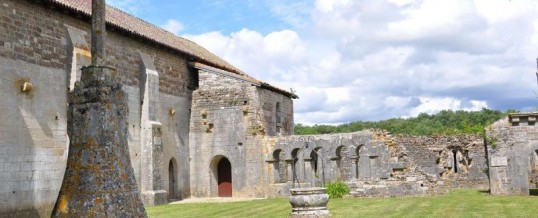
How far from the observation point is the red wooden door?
24.6m

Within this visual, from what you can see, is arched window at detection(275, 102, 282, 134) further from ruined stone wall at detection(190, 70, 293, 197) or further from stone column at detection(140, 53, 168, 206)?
stone column at detection(140, 53, 168, 206)

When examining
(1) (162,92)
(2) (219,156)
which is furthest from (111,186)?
(2) (219,156)

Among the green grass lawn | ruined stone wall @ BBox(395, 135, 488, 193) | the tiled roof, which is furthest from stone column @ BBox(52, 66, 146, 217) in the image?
ruined stone wall @ BBox(395, 135, 488, 193)

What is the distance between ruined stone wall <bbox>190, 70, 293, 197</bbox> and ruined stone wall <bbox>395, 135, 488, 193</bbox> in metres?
9.09

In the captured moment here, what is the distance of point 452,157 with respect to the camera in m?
29.5

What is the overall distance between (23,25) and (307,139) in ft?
39.8

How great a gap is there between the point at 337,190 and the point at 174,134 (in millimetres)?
7349

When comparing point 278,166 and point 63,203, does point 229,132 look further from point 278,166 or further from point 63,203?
point 63,203

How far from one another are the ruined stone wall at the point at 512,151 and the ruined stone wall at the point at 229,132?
9156mm

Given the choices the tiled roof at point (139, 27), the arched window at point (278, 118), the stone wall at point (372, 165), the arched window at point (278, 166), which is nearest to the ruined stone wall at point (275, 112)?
the arched window at point (278, 118)

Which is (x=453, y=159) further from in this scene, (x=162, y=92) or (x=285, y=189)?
(x=162, y=92)

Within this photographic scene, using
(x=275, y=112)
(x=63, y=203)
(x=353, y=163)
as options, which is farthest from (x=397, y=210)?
(x=275, y=112)

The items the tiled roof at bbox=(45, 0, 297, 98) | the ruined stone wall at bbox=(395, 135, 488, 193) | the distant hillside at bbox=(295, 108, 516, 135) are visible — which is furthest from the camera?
the distant hillside at bbox=(295, 108, 516, 135)

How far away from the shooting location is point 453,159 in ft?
96.9
